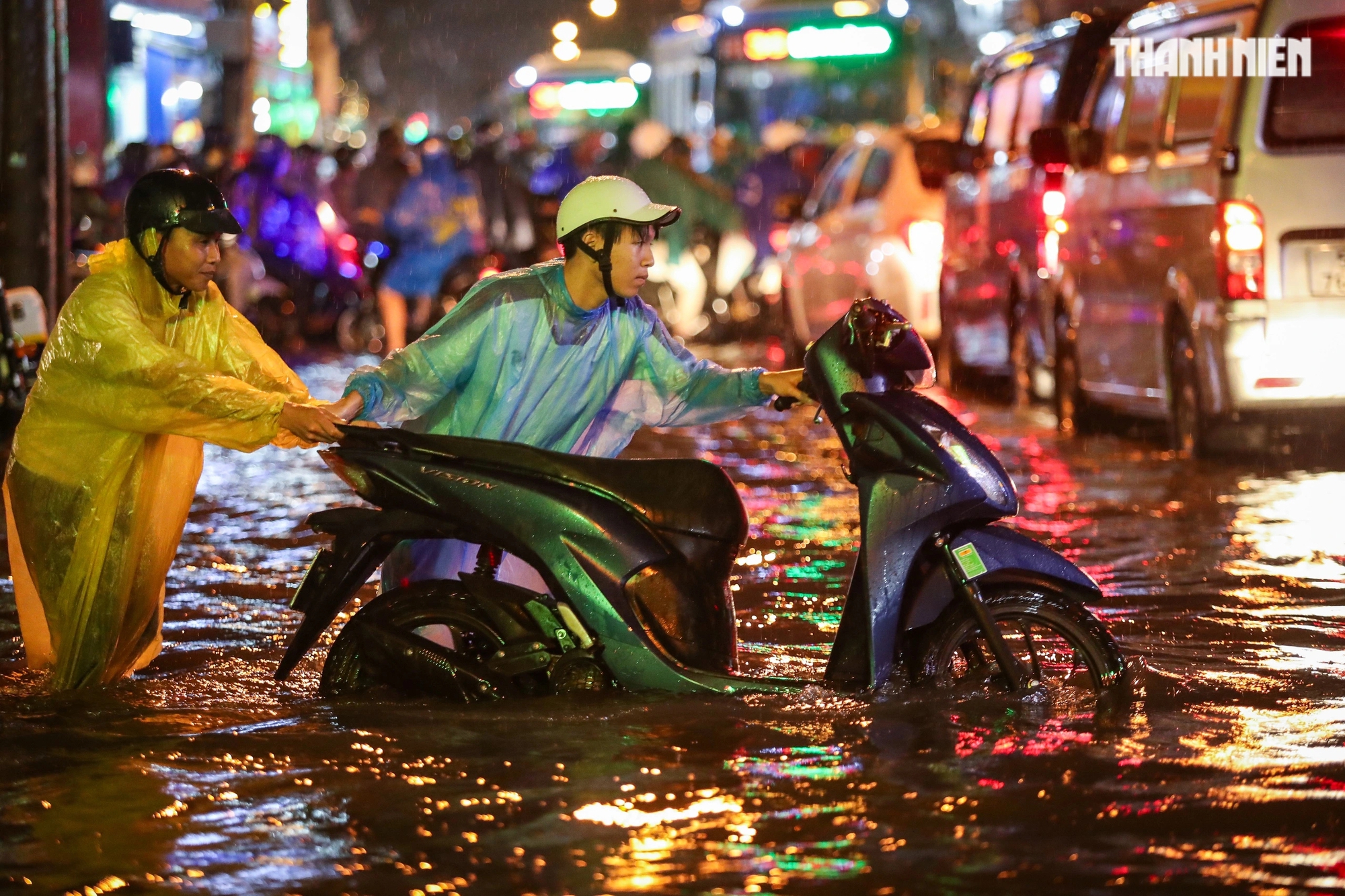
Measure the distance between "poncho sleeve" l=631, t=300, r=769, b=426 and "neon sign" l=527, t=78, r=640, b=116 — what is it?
119ft

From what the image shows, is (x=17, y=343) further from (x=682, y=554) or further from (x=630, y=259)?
(x=682, y=554)

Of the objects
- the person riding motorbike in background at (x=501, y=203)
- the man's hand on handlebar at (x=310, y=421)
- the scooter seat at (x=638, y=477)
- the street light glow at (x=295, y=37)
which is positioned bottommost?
the scooter seat at (x=638, y=477)

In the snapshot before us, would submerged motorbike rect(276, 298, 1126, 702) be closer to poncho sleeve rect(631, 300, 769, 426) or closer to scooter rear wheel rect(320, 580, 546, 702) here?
scooter rear wheel rect(320, 580, 546, 702)

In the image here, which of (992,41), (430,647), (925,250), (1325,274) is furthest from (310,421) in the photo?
(992,41)

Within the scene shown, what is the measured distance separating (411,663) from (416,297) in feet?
47.0

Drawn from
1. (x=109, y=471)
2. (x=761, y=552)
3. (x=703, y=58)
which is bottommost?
(x=761, y=552)

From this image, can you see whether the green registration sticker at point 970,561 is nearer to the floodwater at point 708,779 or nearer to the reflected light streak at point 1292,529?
the floodwater at point 708,779

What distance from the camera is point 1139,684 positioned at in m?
5.81

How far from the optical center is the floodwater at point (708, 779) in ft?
13.7

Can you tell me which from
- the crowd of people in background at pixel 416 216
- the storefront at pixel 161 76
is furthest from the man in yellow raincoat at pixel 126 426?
the storefront at pixel 161 76

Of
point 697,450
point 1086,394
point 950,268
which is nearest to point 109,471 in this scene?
point 697,450

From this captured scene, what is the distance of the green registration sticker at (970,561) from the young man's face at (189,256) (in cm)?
207

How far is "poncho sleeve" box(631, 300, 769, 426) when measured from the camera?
19.1 ft

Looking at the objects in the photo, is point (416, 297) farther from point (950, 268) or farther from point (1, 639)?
point (1, 639)
